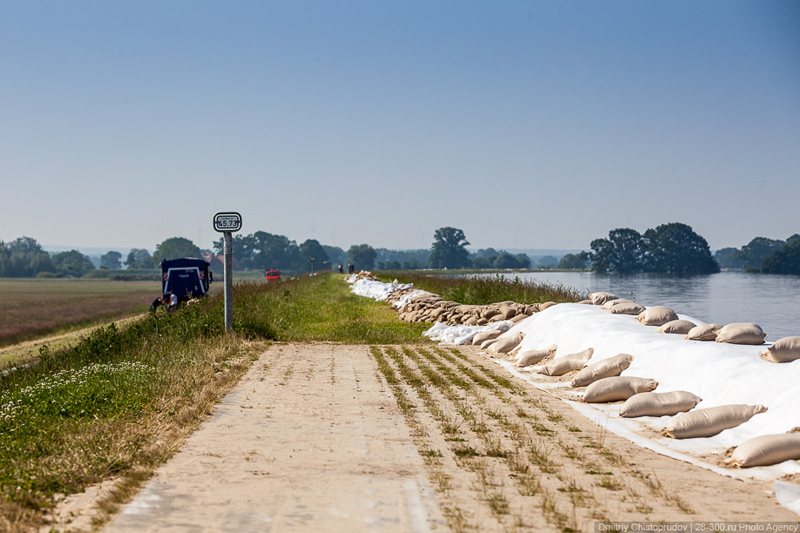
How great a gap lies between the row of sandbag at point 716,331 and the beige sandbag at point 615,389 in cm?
118

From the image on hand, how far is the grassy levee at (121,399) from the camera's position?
614 cm

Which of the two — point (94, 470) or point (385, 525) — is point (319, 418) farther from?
point (385, 525)

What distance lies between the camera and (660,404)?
914cm

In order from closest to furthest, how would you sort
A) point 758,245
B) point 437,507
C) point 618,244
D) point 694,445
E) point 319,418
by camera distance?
point 437,507 < point 694,445 < point 319,418 < point 618,244 < point 758,245

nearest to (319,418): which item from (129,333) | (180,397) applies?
A: (180,397)

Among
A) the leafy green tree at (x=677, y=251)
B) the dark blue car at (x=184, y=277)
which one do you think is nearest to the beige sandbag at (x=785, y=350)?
the dark blue car at (x=184, y=277)

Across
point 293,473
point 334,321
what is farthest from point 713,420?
point 334,321

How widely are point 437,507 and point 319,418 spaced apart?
3443 mm

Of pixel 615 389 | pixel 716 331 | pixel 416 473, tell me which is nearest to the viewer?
pixel 416 473

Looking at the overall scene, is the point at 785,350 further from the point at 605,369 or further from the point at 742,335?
the point at 605,369

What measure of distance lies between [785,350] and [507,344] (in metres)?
6.91

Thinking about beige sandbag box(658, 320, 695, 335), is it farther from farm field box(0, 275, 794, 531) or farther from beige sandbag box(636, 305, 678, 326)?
farm field box(0, 275, 794, 531)

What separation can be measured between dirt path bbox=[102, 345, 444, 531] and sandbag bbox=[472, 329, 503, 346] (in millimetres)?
6447

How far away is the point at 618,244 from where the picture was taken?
114750 millimetres
